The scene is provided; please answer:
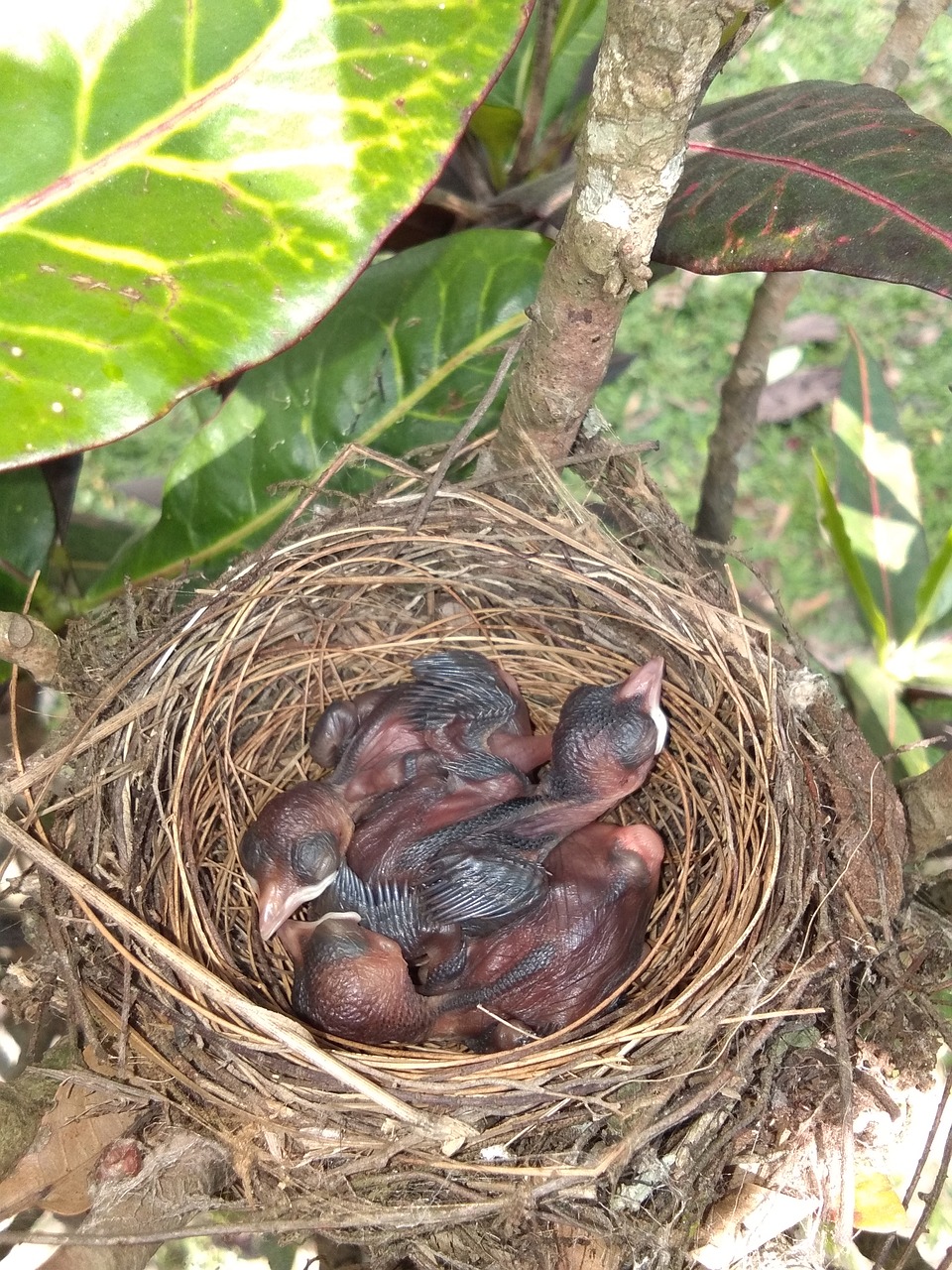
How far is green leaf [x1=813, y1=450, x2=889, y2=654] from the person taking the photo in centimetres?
143

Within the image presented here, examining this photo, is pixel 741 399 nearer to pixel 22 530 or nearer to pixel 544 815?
pixel 544 815

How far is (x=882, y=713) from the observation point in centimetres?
146

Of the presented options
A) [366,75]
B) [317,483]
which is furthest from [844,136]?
[317,483]

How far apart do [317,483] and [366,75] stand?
472 millimetres

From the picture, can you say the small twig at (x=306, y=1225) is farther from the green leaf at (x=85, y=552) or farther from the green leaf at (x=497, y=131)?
the green leaf at (x=497, y=131)

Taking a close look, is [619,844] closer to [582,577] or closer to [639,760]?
[639,760]

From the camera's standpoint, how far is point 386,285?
1230 mm

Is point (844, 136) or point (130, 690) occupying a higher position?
point (844, 136)

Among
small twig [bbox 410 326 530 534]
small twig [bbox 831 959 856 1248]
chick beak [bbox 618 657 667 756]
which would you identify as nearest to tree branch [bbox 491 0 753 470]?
small twig [bbox 410 326 530 534]

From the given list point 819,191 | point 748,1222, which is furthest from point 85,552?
point 748,1222

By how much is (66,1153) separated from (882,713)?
1.18 m

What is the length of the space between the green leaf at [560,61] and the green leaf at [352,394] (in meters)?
0.27

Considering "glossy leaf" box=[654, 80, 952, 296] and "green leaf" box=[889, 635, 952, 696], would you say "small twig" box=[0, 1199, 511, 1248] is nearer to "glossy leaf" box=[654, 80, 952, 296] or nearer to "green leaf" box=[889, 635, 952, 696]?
"glossy leaf" box=[654, 80, 952, 296]

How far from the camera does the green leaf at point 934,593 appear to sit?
4.84 ft
